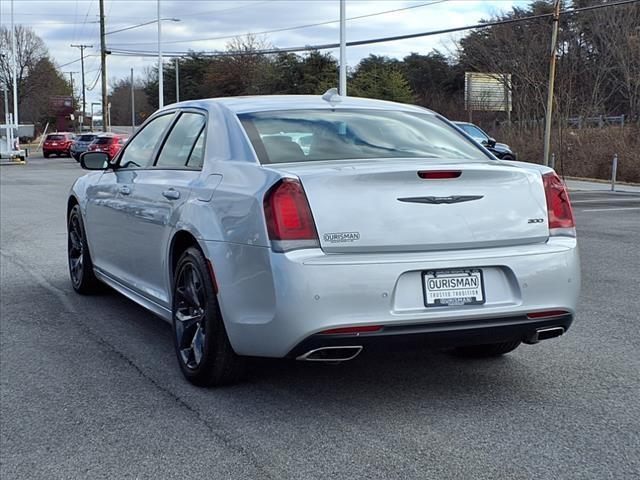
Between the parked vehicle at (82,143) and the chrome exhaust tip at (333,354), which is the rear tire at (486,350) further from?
the parked vehicle at (82,143)

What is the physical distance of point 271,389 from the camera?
4.68 m

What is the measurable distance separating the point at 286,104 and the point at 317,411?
6.41 feet

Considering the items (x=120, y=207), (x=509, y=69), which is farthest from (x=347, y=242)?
(x=509, y=69)

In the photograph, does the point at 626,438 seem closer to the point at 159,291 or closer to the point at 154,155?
the point at 159,291

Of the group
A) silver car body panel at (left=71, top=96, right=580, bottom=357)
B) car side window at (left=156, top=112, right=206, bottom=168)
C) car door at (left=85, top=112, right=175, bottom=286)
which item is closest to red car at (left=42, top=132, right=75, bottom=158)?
car door at (left=85, top=112, right=175, bottom=286)

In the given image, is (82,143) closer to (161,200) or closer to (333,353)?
(161,200)

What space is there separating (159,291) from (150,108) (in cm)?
10322

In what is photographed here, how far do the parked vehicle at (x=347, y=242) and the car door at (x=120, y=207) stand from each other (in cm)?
82

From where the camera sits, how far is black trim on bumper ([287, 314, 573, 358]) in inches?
157

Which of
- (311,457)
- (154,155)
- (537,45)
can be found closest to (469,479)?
(311,457)

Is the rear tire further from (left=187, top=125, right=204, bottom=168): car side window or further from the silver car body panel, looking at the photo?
(left=187, top=125, right=204, bottom=168): car side window

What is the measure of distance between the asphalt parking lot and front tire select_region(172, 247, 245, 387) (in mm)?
117

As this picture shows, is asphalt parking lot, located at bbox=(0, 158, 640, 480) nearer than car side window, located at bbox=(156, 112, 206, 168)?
Yes

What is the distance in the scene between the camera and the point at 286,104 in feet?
17.1
